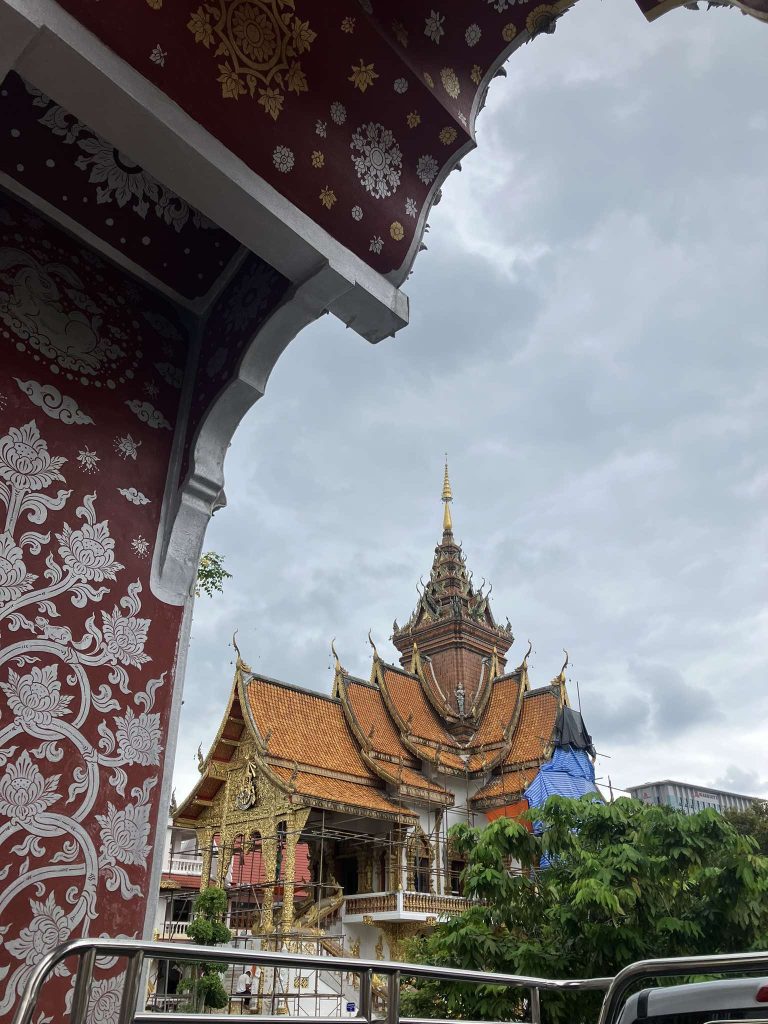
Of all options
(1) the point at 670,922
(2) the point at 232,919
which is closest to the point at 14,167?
(1) the point at 670,922

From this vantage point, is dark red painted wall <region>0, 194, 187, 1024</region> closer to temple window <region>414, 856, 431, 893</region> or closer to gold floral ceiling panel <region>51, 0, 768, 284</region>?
gold floral ceiling panel <region>51, 0, 768, 284</region>

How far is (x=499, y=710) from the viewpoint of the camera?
20.3m

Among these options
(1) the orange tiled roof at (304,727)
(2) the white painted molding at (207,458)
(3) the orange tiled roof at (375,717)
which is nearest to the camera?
(2) the white painted molding at (207,458)

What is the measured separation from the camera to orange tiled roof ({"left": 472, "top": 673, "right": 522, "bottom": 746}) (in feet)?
64.1

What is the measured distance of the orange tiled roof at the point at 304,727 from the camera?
15070mm

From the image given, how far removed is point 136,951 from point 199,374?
5.52ft

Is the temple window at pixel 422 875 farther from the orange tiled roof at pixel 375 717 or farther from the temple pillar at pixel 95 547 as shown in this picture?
the temple pillar at pixel 95 547

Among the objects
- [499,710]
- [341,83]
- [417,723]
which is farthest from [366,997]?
[499,710]

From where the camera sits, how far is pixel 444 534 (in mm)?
25672

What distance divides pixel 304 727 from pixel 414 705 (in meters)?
4.37

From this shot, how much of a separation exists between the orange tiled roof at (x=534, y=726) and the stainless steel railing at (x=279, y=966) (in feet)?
56.3

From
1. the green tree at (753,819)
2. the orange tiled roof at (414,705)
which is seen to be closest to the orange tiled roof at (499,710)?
the orange tiled roof at (414,705)

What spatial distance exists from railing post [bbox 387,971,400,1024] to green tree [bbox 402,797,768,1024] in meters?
4.54

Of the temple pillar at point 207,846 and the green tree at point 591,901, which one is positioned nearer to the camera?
the green tree at point 591,901
